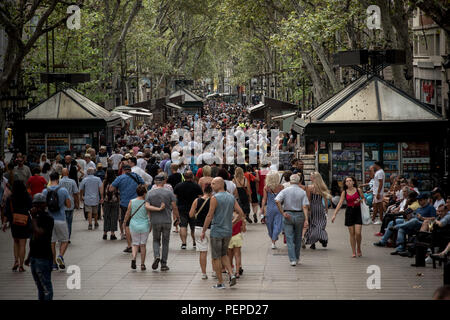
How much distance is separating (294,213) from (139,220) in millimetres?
2518

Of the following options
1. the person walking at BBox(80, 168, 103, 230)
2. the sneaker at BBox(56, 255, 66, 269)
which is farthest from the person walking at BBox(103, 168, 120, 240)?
the sneaker at BBox(56, 255, 66, 269)

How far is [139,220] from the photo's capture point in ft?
44.6

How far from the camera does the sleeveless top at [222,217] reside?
1194 centimetres

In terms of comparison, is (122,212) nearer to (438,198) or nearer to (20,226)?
(20,226)

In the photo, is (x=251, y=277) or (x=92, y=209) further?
(x=92, y=209)

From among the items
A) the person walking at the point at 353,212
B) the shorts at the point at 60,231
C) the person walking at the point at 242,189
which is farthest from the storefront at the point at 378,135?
the shorts at the point at 60,231

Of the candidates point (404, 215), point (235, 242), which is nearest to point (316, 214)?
point (404, 215)

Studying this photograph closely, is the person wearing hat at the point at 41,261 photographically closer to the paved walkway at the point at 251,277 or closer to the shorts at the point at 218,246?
the paved walkway at the point at 251,277

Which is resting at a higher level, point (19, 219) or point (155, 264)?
point (19, 219)

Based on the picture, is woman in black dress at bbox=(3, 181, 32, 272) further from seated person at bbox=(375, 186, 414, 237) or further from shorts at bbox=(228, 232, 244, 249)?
seated person at bbox=(375, 186, 414, 237)

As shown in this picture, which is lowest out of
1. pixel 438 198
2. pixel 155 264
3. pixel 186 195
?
pixel 155 264

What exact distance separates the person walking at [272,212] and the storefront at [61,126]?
13356mm

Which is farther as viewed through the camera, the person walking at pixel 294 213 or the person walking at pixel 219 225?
the person walking at pixel 294 213
